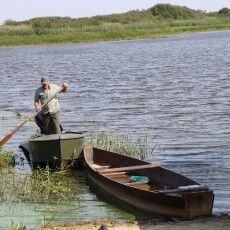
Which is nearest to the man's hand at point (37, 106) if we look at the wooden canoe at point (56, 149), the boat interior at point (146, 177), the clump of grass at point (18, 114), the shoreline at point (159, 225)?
the wooden canoe at point (56, 149)

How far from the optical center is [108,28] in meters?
81.5

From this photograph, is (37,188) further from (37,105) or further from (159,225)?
(159,225)

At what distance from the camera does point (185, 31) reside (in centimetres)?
8425

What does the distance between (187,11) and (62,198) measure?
336ft

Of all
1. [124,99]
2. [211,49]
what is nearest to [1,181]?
[124,99]

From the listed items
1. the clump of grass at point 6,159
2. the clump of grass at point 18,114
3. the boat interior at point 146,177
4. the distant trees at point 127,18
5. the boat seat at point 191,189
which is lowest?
the clump of grass at point 18,114

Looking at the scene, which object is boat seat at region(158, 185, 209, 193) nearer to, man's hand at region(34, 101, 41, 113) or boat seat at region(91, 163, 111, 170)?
boat seat at region(91, 163, 111, 170)

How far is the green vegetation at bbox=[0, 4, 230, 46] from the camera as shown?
245ft

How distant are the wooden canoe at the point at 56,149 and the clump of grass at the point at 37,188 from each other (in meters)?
0.55

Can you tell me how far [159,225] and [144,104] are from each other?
15871 mm

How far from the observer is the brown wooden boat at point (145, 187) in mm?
10492

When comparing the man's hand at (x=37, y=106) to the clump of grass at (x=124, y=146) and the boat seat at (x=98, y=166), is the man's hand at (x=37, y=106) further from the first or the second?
the clump of grass at (x=124, y=146)

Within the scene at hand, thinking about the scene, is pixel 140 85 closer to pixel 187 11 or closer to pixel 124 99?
pixel 124 99

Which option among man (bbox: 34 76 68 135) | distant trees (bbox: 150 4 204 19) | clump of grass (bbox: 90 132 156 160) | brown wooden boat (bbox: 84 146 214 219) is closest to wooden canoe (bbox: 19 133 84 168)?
brown wooden boat (bbox: 84 146 214 219)
